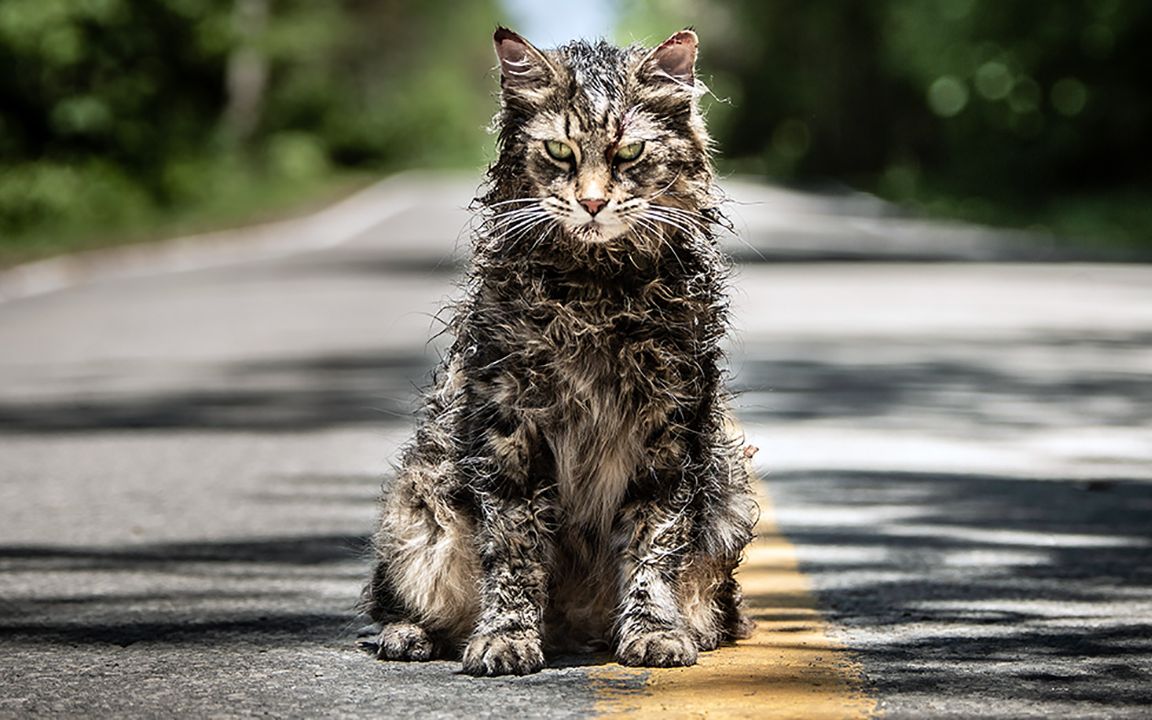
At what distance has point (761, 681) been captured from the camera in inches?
204

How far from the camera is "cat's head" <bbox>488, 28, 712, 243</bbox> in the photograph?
16.6 ft

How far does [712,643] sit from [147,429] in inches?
242

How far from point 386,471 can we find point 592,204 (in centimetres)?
454

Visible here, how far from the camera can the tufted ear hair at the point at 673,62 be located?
16.9 feet

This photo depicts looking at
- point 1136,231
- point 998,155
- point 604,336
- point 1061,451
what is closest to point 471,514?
point 604,336

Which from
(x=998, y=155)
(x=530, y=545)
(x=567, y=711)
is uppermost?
(x=998, y=155)

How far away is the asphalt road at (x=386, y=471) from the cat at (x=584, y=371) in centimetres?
24

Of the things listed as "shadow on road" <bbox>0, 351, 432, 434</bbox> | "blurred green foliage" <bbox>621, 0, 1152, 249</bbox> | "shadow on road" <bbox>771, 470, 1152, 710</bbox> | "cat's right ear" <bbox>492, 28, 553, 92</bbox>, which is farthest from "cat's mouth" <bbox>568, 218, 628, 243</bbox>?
"blurred green foliage" <bbox>621, 0, 1152, 249</bbox>

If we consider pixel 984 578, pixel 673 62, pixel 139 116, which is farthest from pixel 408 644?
pixel 139 116

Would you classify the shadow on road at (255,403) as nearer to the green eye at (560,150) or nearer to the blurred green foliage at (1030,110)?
the green eye at (560,150)

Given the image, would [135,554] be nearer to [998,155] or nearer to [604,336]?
[604,336]

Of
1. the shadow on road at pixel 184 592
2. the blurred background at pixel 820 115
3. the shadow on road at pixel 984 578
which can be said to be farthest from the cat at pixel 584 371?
the blurred background at pixel 820 115

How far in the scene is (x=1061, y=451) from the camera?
387 inches

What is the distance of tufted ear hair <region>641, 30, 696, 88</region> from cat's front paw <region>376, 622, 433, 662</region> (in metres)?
1.58
